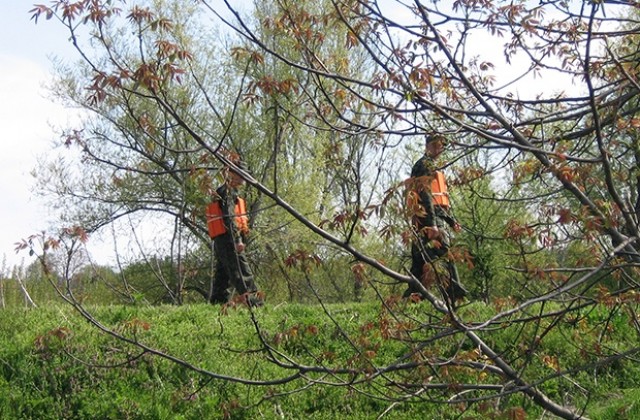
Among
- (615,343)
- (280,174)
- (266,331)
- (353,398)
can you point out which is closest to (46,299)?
(266,331)

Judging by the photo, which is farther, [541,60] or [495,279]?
[495,279]

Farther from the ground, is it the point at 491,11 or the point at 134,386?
the point at 491,11

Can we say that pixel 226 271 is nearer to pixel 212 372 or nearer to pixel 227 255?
pixel 227 255

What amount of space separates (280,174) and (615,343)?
13.7 meters

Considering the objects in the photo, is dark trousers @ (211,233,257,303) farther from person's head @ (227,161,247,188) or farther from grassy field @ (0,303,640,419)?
person's head @ (227,161,247,188)

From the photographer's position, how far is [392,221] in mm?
4312

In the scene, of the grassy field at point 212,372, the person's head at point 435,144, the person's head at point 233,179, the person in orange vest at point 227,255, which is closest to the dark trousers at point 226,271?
the person in orange vest at point 227,255

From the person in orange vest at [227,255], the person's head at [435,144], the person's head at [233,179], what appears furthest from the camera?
the person in orange vest at [227,255]

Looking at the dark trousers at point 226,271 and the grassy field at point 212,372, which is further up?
the dark trousers at point 226,271

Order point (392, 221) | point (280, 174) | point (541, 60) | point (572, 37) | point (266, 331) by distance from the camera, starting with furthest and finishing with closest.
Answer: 1. point (280, 174)
2. point (266, 331)
3. point (541, 60)
4. point (572, 37)
5. point (392, 221)

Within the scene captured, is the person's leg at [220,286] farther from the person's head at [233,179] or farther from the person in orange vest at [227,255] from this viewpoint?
the person's head at [233,179]

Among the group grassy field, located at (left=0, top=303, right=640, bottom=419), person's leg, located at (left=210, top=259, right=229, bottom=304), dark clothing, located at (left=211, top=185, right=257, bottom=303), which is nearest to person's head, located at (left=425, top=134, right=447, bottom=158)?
grassy field, located at (left=0, top=303, right=640, bottom=419)

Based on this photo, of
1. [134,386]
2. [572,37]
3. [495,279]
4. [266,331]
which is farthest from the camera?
[495,279]

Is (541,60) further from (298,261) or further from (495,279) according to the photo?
(495,279)
